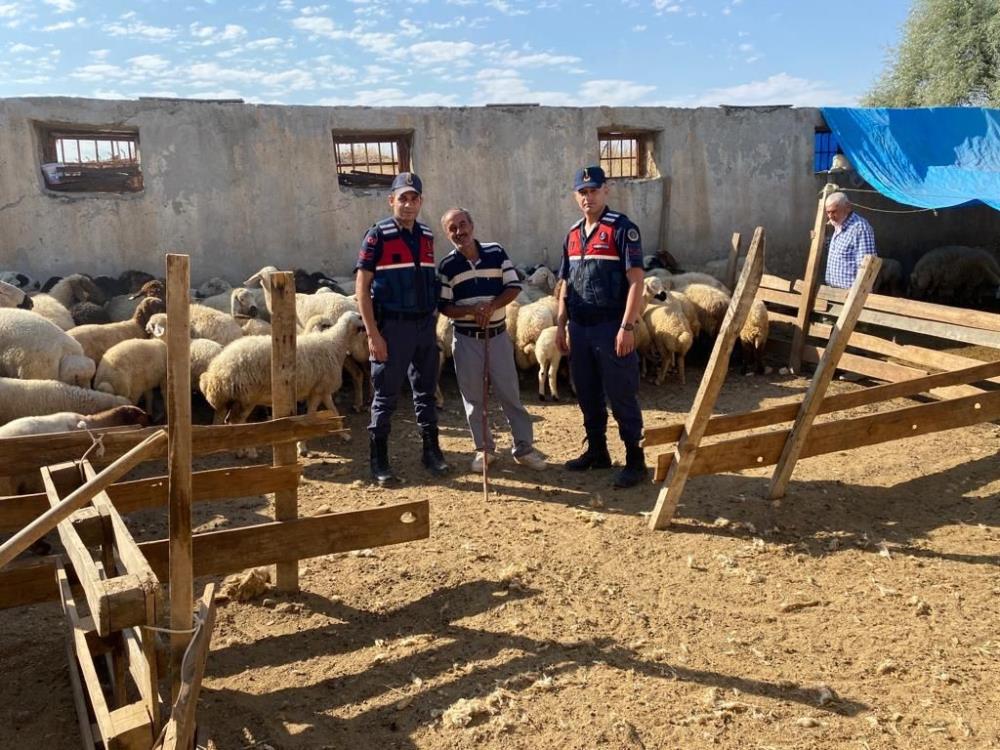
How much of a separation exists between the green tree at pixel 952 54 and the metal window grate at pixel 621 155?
11.2m

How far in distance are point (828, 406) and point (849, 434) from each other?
1.06 ft

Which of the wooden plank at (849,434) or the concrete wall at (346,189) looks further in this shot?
the concrete wall at (346,189)

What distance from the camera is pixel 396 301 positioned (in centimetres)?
566

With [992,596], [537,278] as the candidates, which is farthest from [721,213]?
[992,596]

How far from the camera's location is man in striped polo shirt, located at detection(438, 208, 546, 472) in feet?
19.0

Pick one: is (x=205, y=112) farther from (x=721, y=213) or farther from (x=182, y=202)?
(x=721, y=213)

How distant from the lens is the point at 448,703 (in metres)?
3.27

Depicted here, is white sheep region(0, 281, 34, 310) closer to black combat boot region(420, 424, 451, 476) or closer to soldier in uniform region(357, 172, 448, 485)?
soldier in uniform region(357, 172, 448, 485)

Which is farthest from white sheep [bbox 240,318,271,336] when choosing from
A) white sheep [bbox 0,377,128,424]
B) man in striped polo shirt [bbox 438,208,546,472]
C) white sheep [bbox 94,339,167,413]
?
man in striped polo shirt [bbox 438,208,546,472]

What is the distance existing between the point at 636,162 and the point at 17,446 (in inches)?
467

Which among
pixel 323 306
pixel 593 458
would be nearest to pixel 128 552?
pixel 593 458

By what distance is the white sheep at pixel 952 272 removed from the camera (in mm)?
13570

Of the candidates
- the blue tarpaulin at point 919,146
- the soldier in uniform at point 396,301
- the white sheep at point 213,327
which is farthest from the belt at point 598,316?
the blue tarpaulin at point 919,146

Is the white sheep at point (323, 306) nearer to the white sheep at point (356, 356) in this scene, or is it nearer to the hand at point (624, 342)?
the white sheep at point (356, 356)
